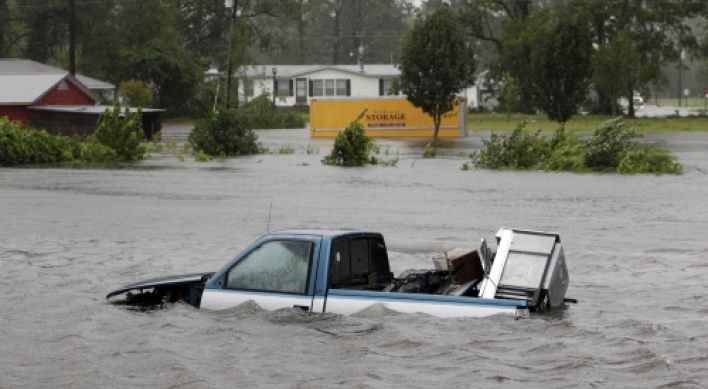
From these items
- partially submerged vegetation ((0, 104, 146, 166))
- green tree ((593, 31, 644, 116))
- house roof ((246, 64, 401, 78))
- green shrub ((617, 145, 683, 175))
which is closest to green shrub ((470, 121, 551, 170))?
green shrub ((617, 145, 683, 175))

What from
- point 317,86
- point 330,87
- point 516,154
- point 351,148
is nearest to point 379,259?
point 516,154

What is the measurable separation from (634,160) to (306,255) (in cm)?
2627

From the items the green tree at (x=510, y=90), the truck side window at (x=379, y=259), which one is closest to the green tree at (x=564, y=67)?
the green tree at (x=510, y=90)

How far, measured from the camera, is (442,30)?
62.5 metres

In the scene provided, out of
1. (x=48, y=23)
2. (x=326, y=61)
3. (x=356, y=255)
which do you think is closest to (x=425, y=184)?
(x=356, y=255)

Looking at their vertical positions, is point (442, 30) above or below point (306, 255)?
above

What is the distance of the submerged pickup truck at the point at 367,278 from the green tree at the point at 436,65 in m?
49.0

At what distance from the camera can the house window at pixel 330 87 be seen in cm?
11129

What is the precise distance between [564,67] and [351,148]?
20140 millimetres

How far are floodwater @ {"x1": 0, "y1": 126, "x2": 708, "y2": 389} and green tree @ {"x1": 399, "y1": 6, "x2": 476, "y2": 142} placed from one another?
27.7m

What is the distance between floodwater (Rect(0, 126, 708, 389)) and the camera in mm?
10922

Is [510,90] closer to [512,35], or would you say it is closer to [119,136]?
[512,35]

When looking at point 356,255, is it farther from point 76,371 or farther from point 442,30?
point 442,30

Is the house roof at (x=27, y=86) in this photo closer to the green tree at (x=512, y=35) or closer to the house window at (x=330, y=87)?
the green tree at (x=512, y=35)
